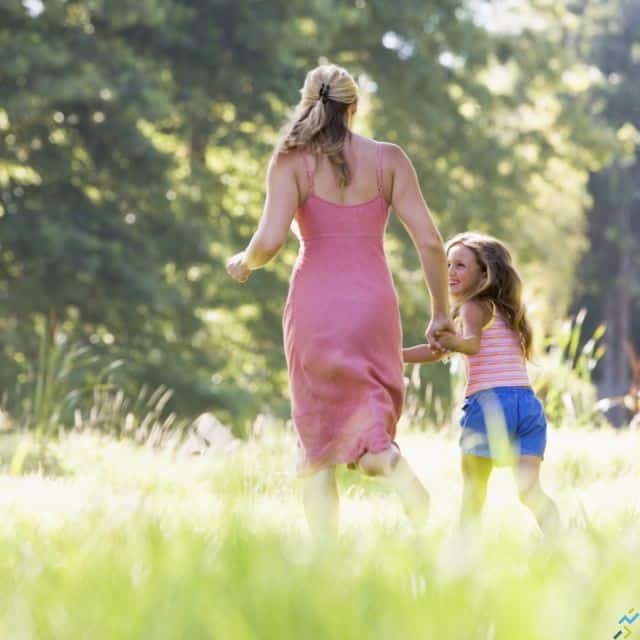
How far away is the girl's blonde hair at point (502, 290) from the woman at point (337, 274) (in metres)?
0.28

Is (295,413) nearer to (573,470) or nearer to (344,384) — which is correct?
(344,384)

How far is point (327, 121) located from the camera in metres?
4.61

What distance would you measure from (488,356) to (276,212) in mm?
892

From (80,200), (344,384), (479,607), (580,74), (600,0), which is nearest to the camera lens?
(479,607)

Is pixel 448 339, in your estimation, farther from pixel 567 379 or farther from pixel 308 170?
pixel 567 379

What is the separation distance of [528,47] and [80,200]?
8536 mm

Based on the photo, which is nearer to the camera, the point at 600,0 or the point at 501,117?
the point at 501,117

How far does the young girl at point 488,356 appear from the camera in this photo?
466 cm

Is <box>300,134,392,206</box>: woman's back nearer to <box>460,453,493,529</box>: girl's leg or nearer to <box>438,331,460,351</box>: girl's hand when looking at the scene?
<box>438,331,460,351</box>: girl's hand

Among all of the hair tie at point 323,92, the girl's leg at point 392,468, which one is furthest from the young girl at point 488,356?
the hair tie at point 323,92

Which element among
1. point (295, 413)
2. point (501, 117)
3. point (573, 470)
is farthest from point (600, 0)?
point (295, 413)

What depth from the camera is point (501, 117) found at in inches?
1037

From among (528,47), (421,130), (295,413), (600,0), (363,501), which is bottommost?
(363,501)

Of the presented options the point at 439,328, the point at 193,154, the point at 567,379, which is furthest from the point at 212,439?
the point at 193,154
